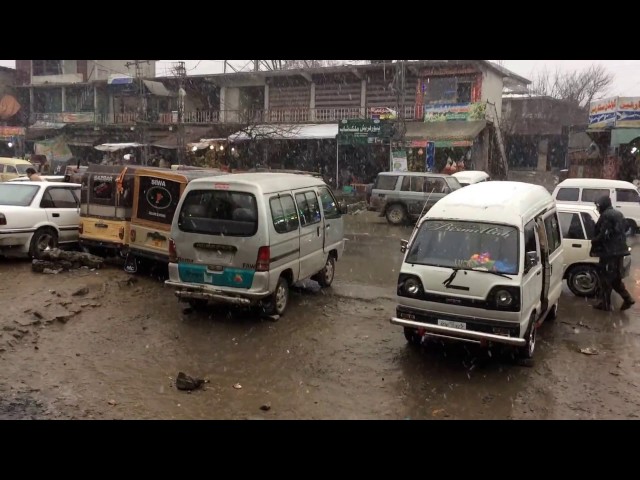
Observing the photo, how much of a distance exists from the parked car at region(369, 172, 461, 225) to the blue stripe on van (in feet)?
36.1

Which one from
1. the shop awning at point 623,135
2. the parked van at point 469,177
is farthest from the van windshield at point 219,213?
the shop awning at point 623,135

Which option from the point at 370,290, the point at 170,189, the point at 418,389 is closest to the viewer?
the point at 418,389

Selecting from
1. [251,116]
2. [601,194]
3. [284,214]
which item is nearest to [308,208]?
[284,214]

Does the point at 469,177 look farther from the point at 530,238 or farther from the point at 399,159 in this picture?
the point at 530,238

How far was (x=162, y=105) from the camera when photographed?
33.4m

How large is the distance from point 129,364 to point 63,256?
4500 millimetres

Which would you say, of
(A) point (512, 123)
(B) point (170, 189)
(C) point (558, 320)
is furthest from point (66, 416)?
(A) point (512, 123)

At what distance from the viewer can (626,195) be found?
50.6 ft

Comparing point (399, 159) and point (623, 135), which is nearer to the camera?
point (623, 135)

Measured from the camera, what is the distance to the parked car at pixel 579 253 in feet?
29.1

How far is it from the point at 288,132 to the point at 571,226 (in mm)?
18385

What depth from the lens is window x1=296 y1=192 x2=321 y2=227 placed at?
8141 mm

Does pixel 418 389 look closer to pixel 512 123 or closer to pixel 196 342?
pixel 196 342

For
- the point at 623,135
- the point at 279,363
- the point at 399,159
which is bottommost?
the point at 279,363
